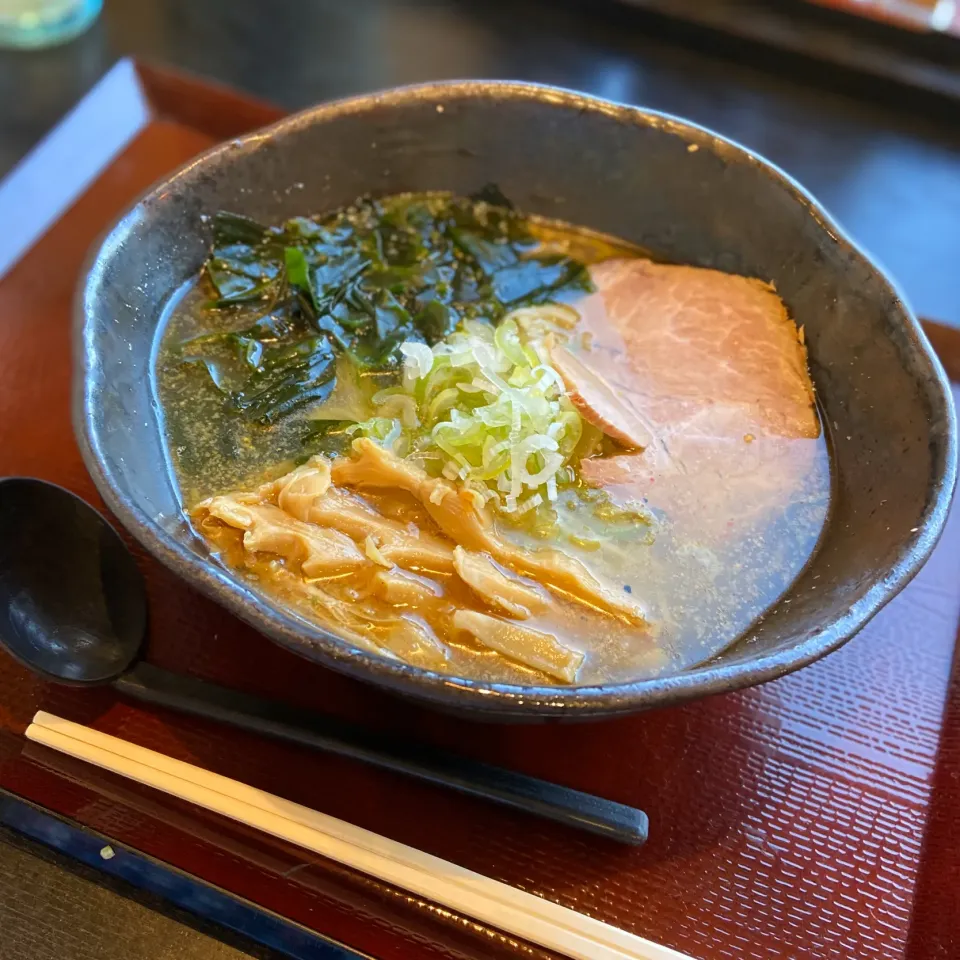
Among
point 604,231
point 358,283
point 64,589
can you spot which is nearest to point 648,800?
point 64,589

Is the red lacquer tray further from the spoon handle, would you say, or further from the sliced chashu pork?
the sliced chashu pork

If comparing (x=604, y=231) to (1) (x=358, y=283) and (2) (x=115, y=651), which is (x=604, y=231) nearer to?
(1) (x=358, y=283)

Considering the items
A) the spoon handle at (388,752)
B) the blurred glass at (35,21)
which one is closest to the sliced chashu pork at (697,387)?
the spoon handle at (388,752)

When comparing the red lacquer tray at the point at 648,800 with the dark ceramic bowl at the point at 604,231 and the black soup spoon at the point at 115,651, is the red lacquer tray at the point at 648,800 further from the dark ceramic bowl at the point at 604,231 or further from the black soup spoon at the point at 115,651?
the dark ceramic bowl at the point at 604,231

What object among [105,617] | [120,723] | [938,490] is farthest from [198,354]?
[938,490]

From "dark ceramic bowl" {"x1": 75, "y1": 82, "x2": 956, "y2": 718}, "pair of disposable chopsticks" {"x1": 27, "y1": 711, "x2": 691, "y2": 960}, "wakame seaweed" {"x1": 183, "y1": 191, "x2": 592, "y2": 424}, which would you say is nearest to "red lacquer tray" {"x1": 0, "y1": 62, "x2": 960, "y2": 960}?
"pair of disposable chopsticks" {"x1": 27, "y1": 711, "x2": 691, "y2": 960}
